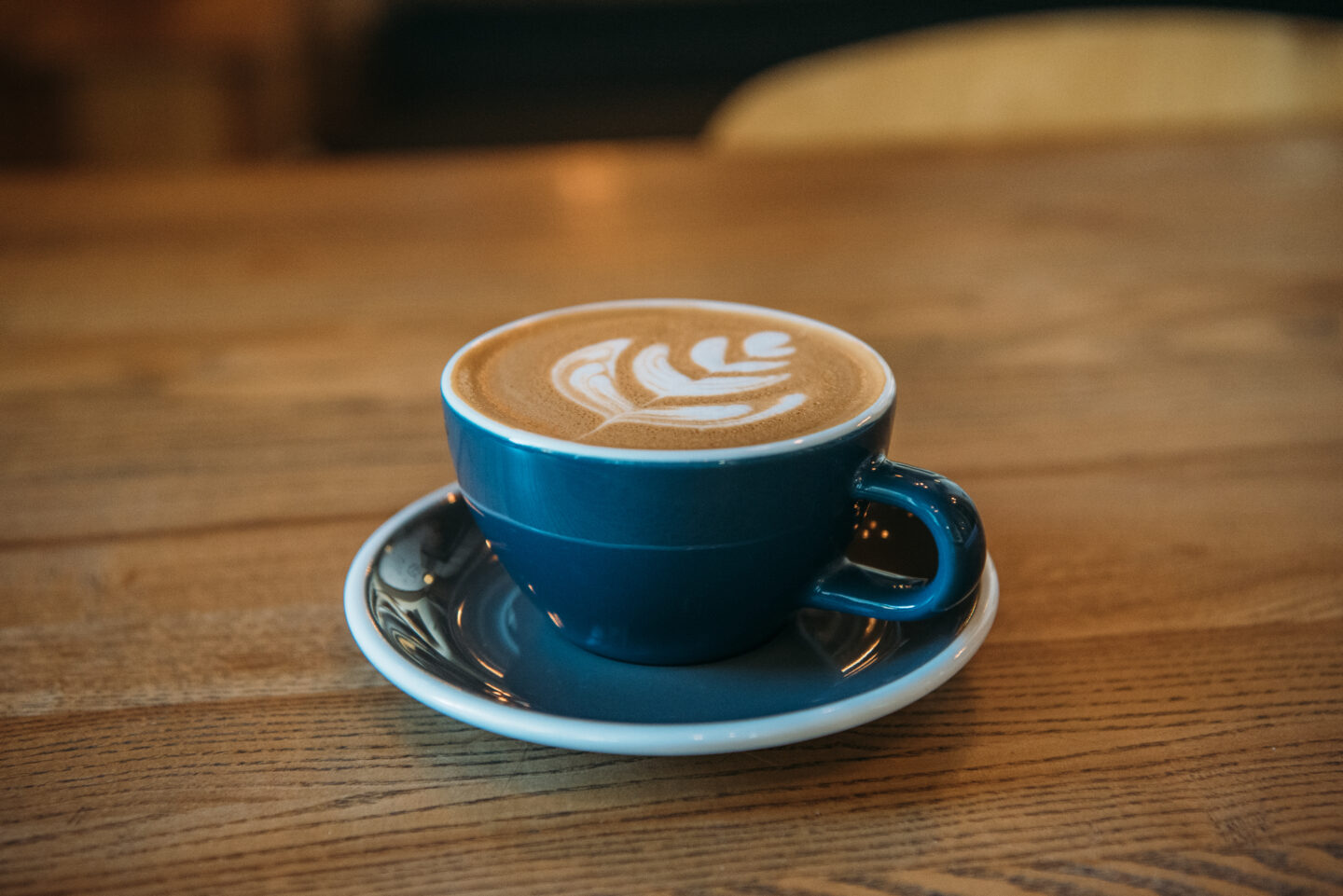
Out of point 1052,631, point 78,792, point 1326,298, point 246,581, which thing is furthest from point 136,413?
point 1326,298

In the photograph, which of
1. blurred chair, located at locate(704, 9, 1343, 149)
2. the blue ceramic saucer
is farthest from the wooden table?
blurred chair, located at locate(704, 9, 1343, 149)

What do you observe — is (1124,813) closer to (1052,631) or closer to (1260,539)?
(1052,631)

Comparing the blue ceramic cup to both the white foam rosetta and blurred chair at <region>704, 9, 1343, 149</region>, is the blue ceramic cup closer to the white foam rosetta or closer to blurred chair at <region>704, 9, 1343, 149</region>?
the white foam rosetta

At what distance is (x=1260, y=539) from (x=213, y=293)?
0.69 metres

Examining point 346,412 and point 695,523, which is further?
point 346,412

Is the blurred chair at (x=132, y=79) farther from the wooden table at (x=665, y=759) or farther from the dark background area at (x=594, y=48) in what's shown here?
the wooden table at (x=665, y=759)

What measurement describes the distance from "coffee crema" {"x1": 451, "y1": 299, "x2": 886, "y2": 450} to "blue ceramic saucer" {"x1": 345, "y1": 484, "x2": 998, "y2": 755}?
8 cm

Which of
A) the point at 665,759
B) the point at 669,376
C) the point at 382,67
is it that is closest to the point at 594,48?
the point at 382,67

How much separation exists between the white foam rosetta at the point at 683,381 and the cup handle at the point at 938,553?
41mm

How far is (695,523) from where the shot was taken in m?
0.33

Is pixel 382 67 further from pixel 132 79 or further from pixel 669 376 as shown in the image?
pixel 669 376

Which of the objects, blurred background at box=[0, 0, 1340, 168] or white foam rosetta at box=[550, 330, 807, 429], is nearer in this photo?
white foam rosetta at box=[550, 330, 807, 429]

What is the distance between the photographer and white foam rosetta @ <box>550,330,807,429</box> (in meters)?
0.36

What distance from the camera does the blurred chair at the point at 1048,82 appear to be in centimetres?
139
